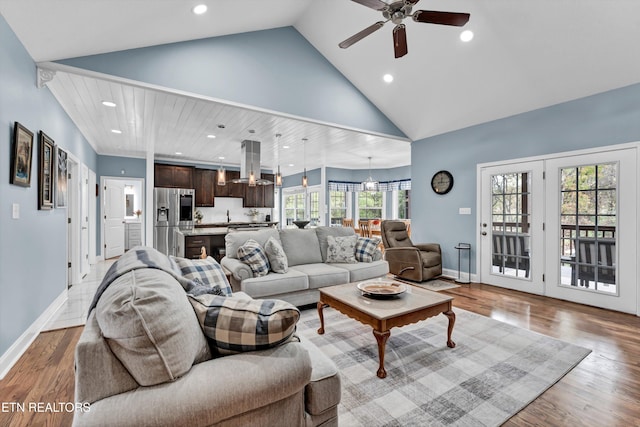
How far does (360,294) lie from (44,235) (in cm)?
323

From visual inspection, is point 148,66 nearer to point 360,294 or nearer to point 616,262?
point 360,294

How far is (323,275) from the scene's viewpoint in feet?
11.2

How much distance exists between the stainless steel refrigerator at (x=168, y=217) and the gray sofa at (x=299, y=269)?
12.9 ft

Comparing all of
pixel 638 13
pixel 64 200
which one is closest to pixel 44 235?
pixel 64 200

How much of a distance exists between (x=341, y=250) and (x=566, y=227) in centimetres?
297

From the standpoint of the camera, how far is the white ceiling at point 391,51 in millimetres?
2633

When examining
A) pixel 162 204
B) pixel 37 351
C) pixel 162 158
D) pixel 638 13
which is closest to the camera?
pixel 37 351

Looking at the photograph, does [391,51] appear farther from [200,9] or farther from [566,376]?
[566,376]

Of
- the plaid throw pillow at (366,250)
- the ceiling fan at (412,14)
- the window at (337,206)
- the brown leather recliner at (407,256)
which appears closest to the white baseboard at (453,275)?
the brown leather recliner at (407,256)

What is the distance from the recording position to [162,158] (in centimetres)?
748

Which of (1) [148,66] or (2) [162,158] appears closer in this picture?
(1) [148,66]

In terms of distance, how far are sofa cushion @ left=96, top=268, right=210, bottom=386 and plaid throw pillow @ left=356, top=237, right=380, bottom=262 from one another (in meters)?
3.11

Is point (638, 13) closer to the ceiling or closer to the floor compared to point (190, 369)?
closer to the ceiling

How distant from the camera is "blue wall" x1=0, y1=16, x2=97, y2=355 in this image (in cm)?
219
